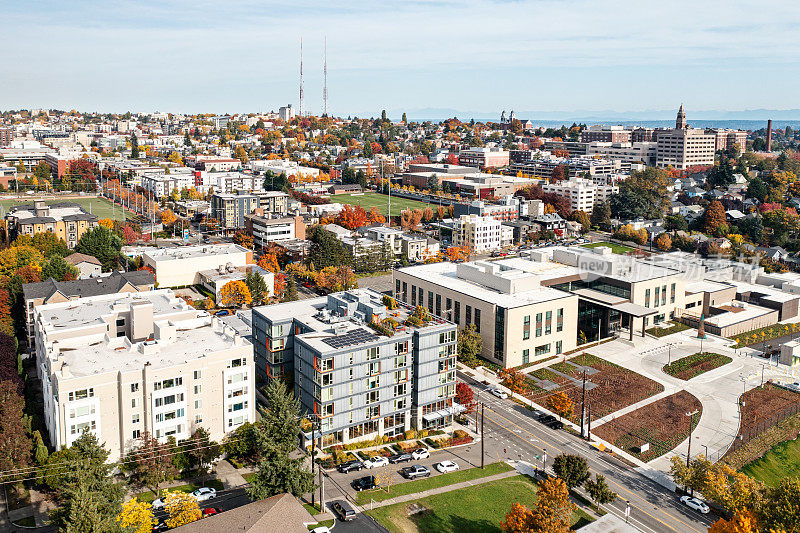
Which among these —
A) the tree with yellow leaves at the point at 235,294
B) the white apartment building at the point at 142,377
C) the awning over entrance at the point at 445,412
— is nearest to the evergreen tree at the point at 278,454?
the white apartment building at the point at 142,377

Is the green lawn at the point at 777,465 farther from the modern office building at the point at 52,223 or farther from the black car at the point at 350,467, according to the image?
the modern office building at the point at 52,223

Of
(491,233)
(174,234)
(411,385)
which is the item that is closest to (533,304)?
(411,385)

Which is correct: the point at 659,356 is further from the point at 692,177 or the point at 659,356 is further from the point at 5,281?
the point at 692,177

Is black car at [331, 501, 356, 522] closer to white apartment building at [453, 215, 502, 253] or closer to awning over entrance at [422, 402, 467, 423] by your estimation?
awning over entrance at [422, 402, 467, 423]

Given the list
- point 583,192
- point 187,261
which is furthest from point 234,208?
point 583,192

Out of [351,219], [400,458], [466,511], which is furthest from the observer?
[351,219]

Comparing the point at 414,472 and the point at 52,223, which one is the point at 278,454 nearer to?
the point at 414,472
